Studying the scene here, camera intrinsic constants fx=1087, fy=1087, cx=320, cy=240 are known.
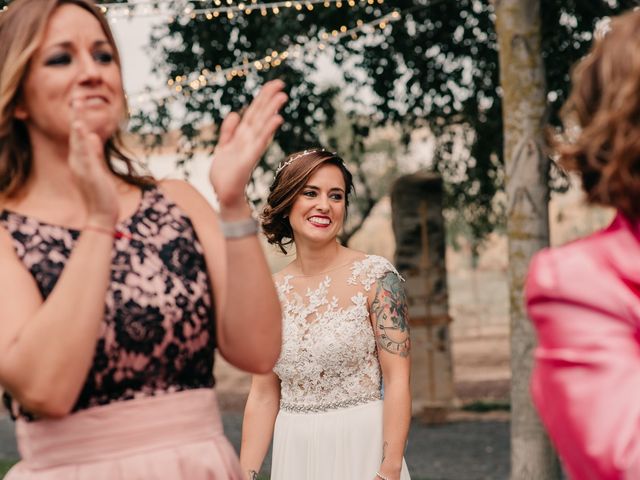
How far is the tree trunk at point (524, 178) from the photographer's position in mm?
7410

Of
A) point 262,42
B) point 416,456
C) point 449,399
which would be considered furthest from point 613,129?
point 449,399

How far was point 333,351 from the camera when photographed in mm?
4820

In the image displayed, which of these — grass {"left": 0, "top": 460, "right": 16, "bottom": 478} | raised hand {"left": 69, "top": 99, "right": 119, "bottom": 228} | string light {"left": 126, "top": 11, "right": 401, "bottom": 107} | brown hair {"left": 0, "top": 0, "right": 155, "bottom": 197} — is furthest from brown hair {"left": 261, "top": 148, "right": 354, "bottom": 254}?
grass {"left": 0, "top": 460, "right": 16, "bottom": 478}

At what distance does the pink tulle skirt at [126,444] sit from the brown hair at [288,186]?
277 cm

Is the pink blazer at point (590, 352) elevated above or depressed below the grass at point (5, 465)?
above

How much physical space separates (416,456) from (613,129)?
36.6 ft

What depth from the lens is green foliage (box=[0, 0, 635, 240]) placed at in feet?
38.4

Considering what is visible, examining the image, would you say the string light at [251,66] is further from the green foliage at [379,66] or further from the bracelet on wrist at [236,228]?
the bracelet on wrist at [236,228]

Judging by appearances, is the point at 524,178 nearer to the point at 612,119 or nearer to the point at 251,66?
the point at 251,66

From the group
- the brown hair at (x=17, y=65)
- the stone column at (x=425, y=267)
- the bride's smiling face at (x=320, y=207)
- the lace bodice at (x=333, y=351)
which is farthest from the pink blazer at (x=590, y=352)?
the stone column at (x=425, y=267)

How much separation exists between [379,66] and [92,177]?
1093 centimetres

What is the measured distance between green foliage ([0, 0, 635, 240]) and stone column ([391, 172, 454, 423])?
0.80 meters

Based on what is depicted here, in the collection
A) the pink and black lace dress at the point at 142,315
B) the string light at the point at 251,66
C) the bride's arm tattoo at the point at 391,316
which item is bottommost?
the bride's arm tattoo at the point at 391,316

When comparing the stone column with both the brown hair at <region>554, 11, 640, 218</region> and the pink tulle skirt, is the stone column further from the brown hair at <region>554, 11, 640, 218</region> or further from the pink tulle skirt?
the brown hair at <region>554, 11, 640, 218</region>
